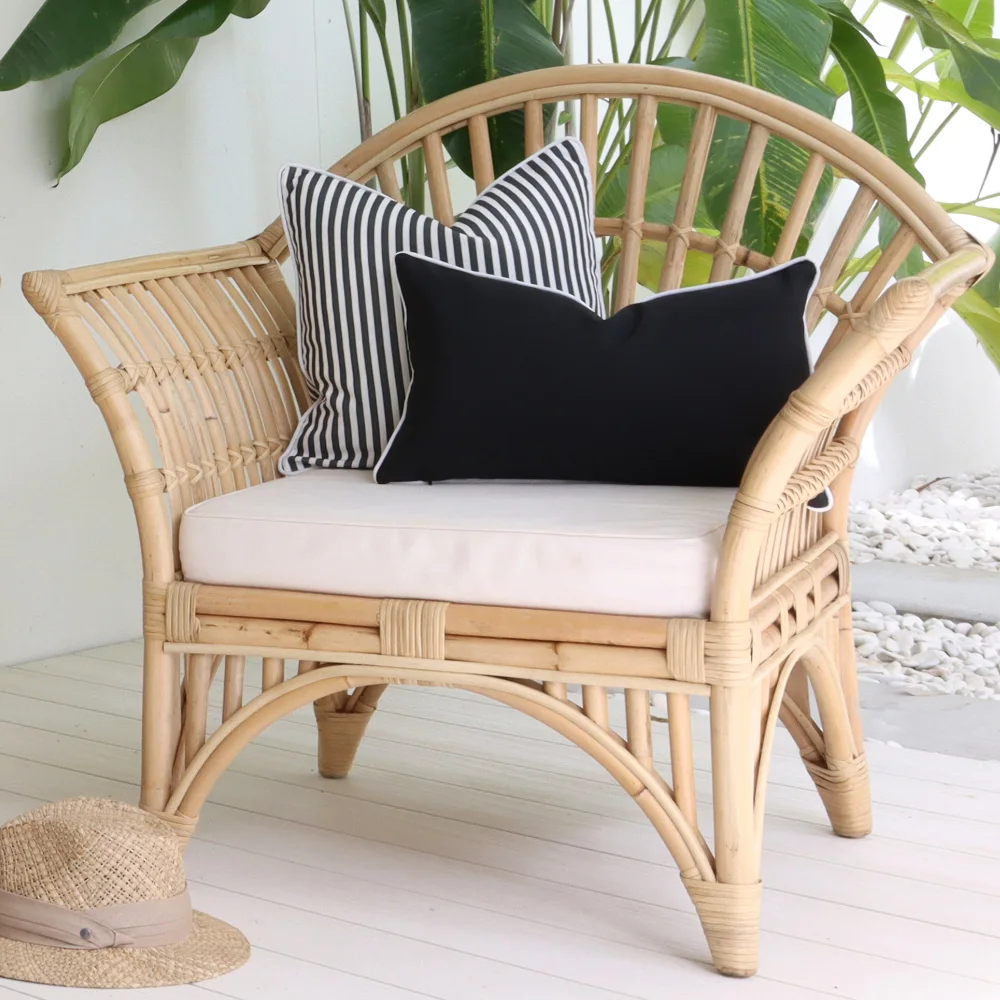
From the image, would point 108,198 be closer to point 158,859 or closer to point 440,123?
point 440,123

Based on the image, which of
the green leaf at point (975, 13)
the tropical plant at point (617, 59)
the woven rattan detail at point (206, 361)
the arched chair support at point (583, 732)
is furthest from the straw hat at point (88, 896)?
the green leaf at point (975, 13)

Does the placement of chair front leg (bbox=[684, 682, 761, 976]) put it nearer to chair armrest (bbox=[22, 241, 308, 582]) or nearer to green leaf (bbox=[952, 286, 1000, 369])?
chair armrest (bbox=[22, 241, 308, 582])

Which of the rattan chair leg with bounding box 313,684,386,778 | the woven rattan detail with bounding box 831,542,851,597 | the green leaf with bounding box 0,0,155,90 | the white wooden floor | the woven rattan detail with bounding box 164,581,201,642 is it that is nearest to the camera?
the white wooden floor

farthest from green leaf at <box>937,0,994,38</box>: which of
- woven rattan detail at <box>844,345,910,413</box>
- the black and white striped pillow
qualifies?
woven rattan detail at <box>844,345,910,413</box>

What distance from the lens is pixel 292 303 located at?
5.50 ft

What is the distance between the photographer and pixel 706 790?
1625 millimetres

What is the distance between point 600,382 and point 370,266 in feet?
1.14

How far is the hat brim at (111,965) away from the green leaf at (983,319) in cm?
176

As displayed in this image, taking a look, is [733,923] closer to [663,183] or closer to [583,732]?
[583,732]

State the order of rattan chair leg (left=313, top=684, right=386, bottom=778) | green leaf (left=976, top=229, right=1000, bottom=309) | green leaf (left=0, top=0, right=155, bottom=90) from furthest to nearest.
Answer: green leaf (left=976, top=229, right=1000, bottom=309) → green leaf (left=0, top=0, right=155, bottom=90) → rattan chair leg (left=313, top=684, right=386, bottom=778)

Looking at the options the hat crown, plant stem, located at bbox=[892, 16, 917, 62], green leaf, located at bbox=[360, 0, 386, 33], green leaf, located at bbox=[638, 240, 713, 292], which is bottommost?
the hat crown

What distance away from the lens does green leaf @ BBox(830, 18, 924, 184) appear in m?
1.85

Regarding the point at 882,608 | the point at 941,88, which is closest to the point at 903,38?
the point at 941,88

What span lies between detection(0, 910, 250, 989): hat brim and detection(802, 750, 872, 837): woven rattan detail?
685mm
